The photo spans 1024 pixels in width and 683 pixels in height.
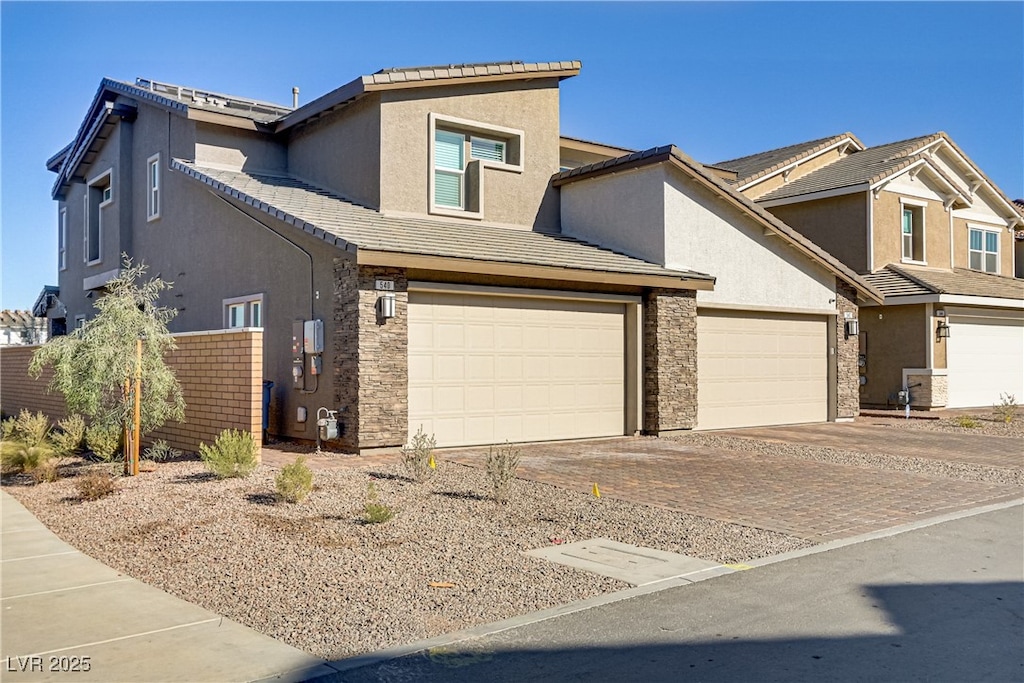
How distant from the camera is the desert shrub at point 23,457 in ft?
39.1

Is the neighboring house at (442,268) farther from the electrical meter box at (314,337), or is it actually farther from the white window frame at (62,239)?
the white window frame at (62,239)

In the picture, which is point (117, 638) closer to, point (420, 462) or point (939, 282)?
point (420, 462)

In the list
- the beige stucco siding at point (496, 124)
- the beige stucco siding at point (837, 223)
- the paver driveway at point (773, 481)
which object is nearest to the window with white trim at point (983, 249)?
the beige stucco siding at point (837, 223)

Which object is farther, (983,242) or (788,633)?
(983,242)

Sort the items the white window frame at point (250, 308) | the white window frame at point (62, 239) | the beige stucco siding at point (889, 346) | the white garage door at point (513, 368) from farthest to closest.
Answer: the white window frame at point (62, 239) → the beige stucco siding at point (889, 346) → the white window frame at point (250, 308) → the white garage door at point (513, 368)

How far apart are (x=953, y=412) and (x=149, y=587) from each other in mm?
21970

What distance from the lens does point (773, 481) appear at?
453 inches

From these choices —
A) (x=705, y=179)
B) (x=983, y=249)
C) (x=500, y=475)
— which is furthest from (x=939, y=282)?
(x=500, y=475)

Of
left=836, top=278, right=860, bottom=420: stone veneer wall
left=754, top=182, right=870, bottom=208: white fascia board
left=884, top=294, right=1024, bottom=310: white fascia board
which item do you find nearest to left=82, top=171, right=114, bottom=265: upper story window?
left=754, top=182, right=870, bottom=208: white fascia board

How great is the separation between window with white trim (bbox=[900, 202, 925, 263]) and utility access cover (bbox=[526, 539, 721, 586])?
21.3 metres

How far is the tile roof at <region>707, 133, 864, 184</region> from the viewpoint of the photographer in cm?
2697

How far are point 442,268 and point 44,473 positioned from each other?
6100mm

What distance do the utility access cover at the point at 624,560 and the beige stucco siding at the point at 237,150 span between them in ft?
44.1

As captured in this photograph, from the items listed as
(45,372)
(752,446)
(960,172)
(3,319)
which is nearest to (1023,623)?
(752,446)
